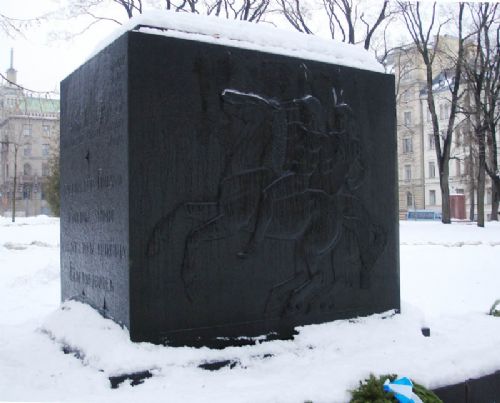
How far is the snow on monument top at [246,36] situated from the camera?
4316mm

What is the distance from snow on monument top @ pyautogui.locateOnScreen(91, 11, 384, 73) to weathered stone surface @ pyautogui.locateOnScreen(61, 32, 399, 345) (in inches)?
4.1

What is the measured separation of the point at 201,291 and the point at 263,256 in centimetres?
64

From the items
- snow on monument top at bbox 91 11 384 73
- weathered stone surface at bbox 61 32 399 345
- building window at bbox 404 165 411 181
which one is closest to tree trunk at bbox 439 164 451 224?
weathered stone surface at bbox 61 32 399 345

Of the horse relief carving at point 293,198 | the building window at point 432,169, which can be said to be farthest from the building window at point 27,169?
the horse relief carving at point 293,198

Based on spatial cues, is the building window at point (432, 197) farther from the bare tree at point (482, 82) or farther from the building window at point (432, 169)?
the bare tree at point (482, 82)

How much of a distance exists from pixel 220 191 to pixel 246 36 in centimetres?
141

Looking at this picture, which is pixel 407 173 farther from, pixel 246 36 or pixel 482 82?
pixel 246 36

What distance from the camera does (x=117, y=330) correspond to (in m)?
4.07

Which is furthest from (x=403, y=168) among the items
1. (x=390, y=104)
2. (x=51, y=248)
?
(x=390, y=104)

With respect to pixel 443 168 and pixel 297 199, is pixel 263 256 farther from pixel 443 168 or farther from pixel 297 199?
pixel 443 168

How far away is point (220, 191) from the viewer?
14.5 feet

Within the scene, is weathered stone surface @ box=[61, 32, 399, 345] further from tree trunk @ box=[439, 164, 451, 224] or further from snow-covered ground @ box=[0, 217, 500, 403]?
tree trunk @ box=[439, 164, 451, 224]

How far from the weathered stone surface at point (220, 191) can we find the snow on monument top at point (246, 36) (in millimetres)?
103

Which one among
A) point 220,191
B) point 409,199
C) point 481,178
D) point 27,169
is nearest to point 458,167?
point 409,199
